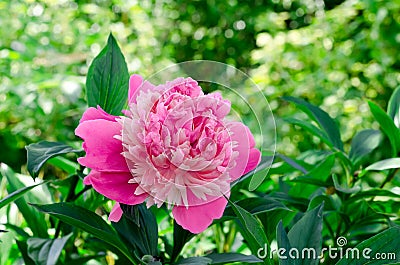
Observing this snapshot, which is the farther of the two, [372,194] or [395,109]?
[395,109]

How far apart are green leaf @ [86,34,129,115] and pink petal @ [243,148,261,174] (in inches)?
7.3

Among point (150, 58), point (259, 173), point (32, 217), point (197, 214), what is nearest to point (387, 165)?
point (259, 173)

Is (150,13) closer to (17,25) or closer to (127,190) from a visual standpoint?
(17,25)

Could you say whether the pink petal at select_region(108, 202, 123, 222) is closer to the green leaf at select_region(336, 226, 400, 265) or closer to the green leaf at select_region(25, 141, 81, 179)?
the green leaf at select_region(25, 141, 81, 179)

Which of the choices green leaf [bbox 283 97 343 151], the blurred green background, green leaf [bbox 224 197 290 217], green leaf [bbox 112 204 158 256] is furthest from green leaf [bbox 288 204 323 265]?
the blurred green background

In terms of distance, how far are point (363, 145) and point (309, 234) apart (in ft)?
1.15

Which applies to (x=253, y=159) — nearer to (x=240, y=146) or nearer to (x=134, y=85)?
(x=240, y=146)

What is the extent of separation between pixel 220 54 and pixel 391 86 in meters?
1.24

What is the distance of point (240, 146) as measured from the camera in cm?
55

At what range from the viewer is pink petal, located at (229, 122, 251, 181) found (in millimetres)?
542

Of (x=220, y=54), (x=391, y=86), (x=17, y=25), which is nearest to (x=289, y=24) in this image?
(x=220, y=54)

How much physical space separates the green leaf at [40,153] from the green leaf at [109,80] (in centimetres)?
8

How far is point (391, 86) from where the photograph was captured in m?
2.39

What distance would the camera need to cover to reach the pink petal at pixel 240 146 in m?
0.54
